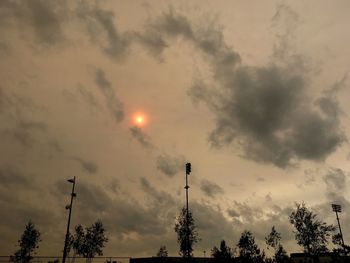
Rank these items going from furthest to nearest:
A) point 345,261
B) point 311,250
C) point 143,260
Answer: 1. point 143,260
2. point 311,250
3. point 345,261

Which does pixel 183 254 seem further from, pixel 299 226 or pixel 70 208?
pixel 70 208

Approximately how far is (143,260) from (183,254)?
35.5 meters

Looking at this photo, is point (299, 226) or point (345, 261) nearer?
point (345, 261)

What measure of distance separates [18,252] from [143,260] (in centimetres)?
3676

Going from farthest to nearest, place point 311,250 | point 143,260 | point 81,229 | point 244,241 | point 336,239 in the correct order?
point 143,260 < point 81,229 < point 244,241 < point 336,239 < point 311,250

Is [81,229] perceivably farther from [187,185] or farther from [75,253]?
[187,185]

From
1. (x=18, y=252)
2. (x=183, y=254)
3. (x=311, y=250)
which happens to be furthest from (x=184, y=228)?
(x=18, y=252)

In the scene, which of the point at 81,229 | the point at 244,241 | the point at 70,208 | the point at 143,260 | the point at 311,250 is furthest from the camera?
the point at 143,260

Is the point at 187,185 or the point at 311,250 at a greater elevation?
the point at 187,185

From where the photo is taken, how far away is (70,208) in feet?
127

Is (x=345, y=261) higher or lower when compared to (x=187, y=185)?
lower

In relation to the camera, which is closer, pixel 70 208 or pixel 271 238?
pixel 70 208

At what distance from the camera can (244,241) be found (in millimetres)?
65312

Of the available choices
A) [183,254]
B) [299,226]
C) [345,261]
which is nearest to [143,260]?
[183,254]
